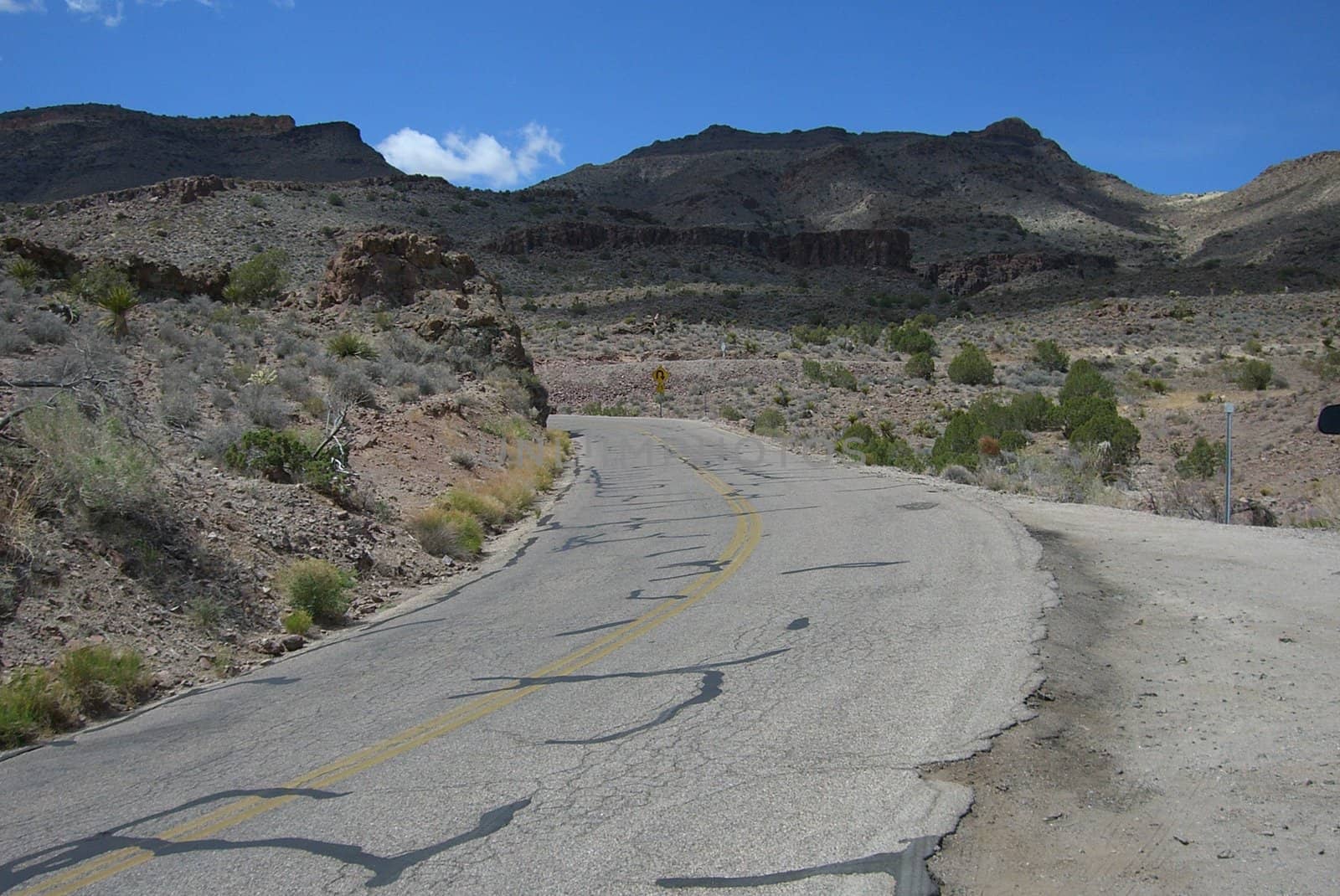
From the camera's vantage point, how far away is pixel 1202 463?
2400cm

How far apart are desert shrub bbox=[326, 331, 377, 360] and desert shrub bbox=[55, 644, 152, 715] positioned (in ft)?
61.2

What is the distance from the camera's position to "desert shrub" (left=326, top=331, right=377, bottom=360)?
2600 cm

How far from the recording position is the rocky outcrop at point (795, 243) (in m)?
97.1

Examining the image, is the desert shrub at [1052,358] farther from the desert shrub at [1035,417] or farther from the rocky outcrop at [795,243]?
the rocky outcrop at [795,243]

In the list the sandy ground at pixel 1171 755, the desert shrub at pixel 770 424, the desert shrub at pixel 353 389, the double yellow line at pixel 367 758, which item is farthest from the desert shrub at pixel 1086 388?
the double yellow line at pixel 367 758

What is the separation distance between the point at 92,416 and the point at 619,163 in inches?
5694

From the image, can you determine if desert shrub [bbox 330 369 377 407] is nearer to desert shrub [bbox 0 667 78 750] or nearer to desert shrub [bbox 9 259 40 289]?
desert shrub [bbox 9 259 40 289]

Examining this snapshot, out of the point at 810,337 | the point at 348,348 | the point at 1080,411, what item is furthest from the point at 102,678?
the point at 810,337

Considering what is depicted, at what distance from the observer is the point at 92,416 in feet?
40.2

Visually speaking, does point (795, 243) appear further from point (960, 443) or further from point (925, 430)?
point (960, 443)

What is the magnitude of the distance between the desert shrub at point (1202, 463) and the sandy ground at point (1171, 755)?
50.4ft

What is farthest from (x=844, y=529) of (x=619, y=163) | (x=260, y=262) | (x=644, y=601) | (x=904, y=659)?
(x=619, y=163)

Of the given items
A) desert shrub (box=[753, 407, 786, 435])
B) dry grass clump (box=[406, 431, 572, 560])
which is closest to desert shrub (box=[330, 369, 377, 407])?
dry grass clump (box=[406, 431, 572, 560])

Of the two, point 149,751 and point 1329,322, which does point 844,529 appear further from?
point 1329,322
